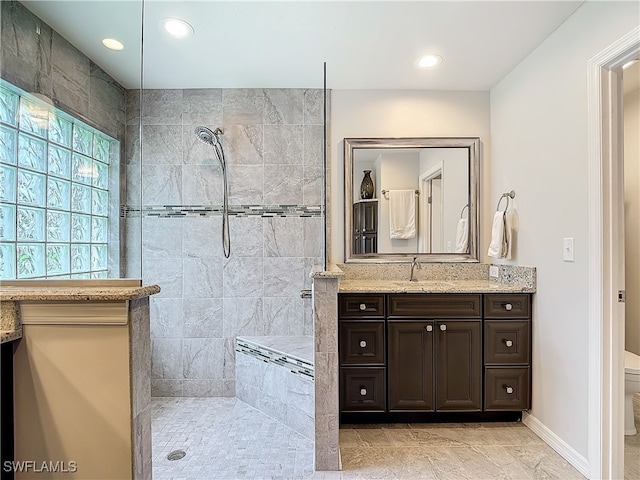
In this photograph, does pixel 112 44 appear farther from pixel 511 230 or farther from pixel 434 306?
pixel 511 230

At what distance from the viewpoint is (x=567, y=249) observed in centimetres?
205

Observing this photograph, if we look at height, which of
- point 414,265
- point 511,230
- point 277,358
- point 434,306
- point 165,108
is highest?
point 165,108

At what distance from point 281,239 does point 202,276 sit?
27.1 inches

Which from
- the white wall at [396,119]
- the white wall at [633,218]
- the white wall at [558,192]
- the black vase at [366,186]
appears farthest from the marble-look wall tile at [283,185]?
the white wall at [633,218]

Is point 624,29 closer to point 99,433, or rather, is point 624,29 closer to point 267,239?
point 267,239

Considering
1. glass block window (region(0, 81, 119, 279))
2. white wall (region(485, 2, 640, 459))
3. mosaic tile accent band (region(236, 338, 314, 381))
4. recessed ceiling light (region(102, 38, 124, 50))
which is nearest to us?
glass block window (region(0, 81, 119, 279))

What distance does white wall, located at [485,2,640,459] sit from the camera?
6.31 ft

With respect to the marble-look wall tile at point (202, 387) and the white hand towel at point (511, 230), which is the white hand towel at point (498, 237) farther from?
the marble-look wall tile at point (202, 387)

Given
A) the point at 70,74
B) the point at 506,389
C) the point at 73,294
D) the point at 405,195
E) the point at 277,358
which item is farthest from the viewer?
the point at 405,195

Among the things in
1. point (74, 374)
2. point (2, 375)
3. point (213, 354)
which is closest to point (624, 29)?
point (74, 374)

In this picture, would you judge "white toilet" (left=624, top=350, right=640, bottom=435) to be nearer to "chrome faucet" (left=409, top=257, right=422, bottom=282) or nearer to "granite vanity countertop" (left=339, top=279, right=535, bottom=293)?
"granite vanity countertop" (left=339, top=279, right=535, bottom=293)

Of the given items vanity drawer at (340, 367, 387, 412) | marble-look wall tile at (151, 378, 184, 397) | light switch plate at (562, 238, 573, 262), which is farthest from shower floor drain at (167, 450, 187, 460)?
light switch plate at (562, 238, 573, 262)

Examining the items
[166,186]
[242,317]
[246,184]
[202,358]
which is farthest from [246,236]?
[202,358]

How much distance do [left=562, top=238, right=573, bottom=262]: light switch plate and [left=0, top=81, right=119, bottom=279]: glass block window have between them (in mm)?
2172
